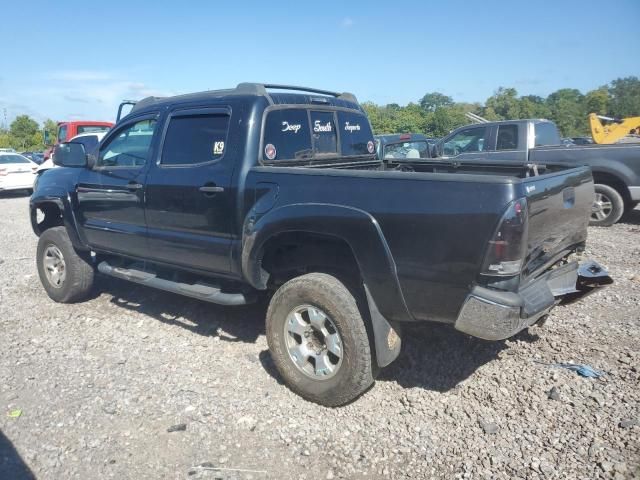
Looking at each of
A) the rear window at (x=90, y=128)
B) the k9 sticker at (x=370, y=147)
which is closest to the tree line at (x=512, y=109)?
the rear window at (x=90, y=128)

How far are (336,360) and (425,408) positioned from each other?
656 millimetres

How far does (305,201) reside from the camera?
10.9ft

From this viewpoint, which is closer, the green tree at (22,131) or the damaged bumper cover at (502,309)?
the damaged bumper cover at (502,309)

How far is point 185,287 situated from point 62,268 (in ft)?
6.89

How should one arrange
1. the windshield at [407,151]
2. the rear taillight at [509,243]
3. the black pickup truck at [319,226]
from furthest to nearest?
the windshield at [407,151] < the black pickup truck at [319,226] < the rear taillight at [509,243]

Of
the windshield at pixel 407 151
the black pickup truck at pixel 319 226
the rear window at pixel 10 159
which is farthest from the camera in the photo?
the rear window at pixel 10 159

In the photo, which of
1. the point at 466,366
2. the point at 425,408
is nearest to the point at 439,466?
the point at 425,408

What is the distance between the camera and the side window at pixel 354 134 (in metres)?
4.70

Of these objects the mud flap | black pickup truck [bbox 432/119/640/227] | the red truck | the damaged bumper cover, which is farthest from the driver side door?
the red truck

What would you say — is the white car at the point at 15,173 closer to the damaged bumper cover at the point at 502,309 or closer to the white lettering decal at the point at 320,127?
the white lettering decal at the point at 320,127

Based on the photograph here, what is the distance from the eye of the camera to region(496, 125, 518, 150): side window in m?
9.25

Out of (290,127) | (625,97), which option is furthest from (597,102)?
(290,127)

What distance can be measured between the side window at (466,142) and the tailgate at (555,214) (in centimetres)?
607

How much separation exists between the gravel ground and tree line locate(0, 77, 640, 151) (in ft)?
102
